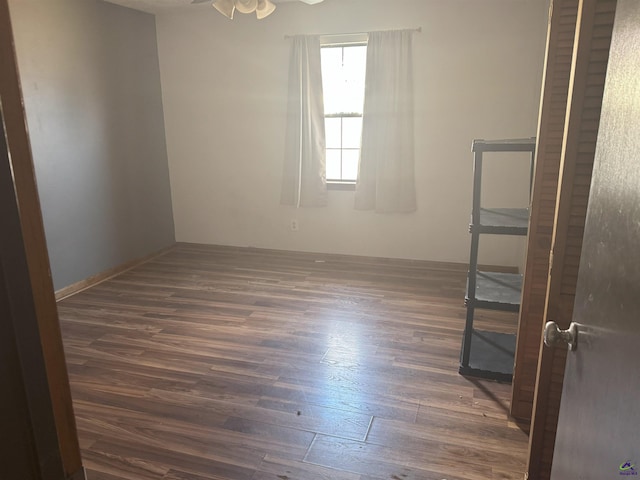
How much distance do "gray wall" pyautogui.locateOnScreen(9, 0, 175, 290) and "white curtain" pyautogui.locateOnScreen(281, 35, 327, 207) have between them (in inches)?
56.8

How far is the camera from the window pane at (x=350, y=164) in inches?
184

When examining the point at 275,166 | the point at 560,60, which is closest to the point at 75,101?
the point at 275,166

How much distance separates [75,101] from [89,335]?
200 cm

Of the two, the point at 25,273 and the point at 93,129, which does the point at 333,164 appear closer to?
the point at 93,129

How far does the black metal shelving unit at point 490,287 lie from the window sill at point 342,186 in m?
2.07

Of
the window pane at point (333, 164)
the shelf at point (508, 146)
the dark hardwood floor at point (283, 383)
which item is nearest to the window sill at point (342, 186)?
the window pane at point (333, 164)

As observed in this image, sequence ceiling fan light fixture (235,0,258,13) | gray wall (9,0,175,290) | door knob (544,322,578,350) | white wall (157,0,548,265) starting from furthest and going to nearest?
white wall (157,0,548,265), gray wall (9,0,175,290), ceiling fan light fixture (235,0,258,13), door knob (544,322,578,350)

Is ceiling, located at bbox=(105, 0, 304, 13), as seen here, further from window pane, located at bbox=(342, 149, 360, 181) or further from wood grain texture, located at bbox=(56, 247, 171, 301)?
wood grain texture, located at bbox=(56, 247, 171, 301)

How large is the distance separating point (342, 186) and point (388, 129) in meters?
0.74

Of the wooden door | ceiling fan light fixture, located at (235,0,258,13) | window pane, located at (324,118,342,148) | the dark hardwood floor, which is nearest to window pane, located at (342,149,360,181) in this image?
window pane, located at (324,118,342,148)

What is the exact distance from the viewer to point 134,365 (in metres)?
2.74

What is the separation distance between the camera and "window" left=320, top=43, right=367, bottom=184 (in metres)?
4.44

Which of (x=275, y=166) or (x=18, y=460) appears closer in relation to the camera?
(x=18, y=460)

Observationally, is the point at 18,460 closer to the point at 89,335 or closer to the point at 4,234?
the point at 4,234
